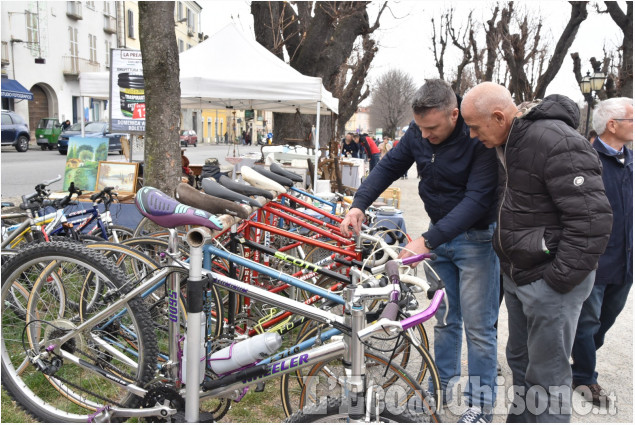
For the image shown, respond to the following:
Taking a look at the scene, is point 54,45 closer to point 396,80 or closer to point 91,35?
point 91,35

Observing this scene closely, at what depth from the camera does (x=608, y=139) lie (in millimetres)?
3381

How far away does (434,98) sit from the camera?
9.05 feet

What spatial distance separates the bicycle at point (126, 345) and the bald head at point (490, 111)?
982 mm

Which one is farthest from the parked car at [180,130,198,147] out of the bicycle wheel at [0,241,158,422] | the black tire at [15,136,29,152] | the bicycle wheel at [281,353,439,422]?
the bicycle wheel at [281,353,439,422]

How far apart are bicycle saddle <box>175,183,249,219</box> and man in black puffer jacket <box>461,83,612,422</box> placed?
1.30 meters

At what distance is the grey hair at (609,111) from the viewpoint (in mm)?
3340

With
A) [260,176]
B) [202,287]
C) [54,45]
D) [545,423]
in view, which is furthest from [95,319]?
[54,45]

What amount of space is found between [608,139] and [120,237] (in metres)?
4.63

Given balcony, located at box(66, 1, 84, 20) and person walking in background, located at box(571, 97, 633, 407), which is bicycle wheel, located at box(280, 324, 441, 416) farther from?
balcony, located at box(66, 1, 84, 20)

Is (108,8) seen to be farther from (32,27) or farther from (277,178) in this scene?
(277,178)

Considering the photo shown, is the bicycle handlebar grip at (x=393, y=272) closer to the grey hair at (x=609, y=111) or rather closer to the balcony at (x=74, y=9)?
the grey hair at (x=609, y=111)

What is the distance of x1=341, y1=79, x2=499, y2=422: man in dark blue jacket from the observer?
279 centimetres

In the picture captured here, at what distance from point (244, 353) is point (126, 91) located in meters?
7.18

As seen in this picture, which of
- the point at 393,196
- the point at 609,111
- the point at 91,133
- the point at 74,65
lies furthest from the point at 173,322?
the point at 74,65
